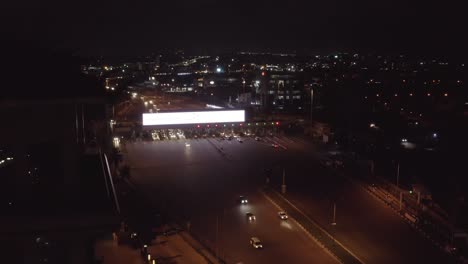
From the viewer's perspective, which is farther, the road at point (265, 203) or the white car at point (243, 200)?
the white car at point (243, 200)

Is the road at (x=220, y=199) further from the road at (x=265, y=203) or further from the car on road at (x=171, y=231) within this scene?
the car on road at (x=171, y=231)

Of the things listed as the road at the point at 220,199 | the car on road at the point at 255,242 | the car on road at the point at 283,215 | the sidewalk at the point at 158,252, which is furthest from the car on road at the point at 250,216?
the sidewalk at the point at 158,252

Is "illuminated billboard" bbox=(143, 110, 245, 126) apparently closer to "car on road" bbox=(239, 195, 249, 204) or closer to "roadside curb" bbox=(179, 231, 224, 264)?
"car on road" bbox=(239, 195, 249, 204)

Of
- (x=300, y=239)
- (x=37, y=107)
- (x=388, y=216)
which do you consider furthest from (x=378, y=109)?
(x=37, y=107)

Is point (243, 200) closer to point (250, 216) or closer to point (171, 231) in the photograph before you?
point (250, 216)

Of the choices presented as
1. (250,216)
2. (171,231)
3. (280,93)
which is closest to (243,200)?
(250,216)

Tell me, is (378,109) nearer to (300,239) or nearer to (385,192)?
(385,192)
